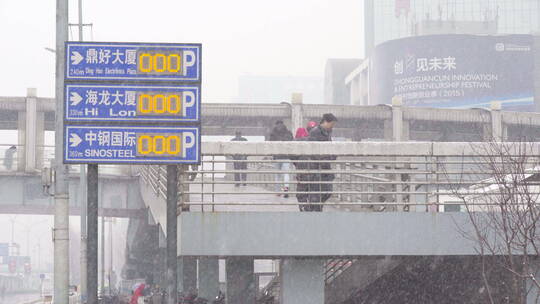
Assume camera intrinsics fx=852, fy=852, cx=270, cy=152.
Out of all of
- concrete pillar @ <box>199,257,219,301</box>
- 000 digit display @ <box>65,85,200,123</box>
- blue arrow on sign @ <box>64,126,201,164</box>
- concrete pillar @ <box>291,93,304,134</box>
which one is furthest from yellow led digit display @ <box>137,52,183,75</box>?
concrete pillar @ <box>291,93,304,134</box>

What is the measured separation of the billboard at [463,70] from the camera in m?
100

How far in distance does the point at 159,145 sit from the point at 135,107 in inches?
23.2

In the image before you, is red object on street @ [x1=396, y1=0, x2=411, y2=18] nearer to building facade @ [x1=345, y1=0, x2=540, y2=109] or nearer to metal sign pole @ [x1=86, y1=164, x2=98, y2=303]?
building facade @ [x1=345, y1=0, x2=540, y2=109]

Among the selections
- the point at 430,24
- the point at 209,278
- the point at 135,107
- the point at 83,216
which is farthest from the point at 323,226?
the point at 430,24

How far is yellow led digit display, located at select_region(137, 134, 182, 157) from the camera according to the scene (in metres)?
11.1

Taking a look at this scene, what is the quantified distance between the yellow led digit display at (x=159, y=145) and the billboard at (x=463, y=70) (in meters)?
92.0

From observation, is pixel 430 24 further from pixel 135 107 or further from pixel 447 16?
pixel 135 107

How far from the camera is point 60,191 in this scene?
12117mm

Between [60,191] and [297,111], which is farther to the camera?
[297,111]

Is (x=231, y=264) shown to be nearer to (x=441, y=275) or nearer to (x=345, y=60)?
(x=441, y=275)

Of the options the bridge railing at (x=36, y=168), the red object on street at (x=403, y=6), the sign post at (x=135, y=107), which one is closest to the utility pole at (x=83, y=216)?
the bridge railing at (x=36, y=168)

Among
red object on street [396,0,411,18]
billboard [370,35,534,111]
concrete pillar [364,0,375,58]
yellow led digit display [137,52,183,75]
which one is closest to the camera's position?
yellow led digit display [137,52,183,75]

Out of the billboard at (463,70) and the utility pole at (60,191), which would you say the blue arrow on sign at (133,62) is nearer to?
the utility pole at (60,191)

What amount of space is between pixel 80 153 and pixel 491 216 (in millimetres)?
5709
